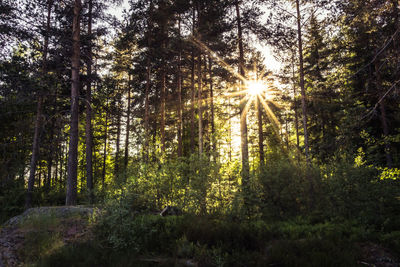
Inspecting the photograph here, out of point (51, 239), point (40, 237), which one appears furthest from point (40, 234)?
point (51, 239)

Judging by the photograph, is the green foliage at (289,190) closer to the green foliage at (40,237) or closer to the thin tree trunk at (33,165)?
the green foliage at (40,237)

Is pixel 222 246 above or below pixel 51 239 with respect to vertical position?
above

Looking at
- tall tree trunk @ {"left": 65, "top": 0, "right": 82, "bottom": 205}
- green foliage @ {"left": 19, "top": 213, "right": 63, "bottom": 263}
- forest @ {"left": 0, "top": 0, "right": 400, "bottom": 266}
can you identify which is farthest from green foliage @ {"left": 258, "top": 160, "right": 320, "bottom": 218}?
tall tree trunk @ {"left": 65, "top": 0, "right": 82, "bottom": 205}

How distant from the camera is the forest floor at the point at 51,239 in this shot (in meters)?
4.63

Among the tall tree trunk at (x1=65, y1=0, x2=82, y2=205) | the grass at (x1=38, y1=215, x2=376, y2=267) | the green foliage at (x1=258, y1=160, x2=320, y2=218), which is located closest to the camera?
the grass at (x1=38, y1=215, x2=376, y2=267)

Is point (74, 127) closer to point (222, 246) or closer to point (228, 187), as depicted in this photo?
point (228, 187)

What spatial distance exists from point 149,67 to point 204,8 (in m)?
5.61

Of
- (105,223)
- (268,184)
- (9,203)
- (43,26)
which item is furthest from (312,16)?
(9,203)

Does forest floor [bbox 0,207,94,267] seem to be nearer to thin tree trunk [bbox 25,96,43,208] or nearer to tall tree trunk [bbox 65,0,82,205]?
tall tree trunk [bbox 65,0,82,205]

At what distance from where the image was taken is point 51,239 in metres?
6.64

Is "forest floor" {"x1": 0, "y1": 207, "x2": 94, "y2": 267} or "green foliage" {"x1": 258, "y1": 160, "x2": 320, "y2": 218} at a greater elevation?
"green foliage" {"x1": 258, "y1": 160, "x2": 320, "y2": 218}

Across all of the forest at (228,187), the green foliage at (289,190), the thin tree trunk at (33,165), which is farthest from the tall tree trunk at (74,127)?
the green foliage at (289,190)

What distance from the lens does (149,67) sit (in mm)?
17859

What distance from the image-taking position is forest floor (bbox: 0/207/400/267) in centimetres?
463
